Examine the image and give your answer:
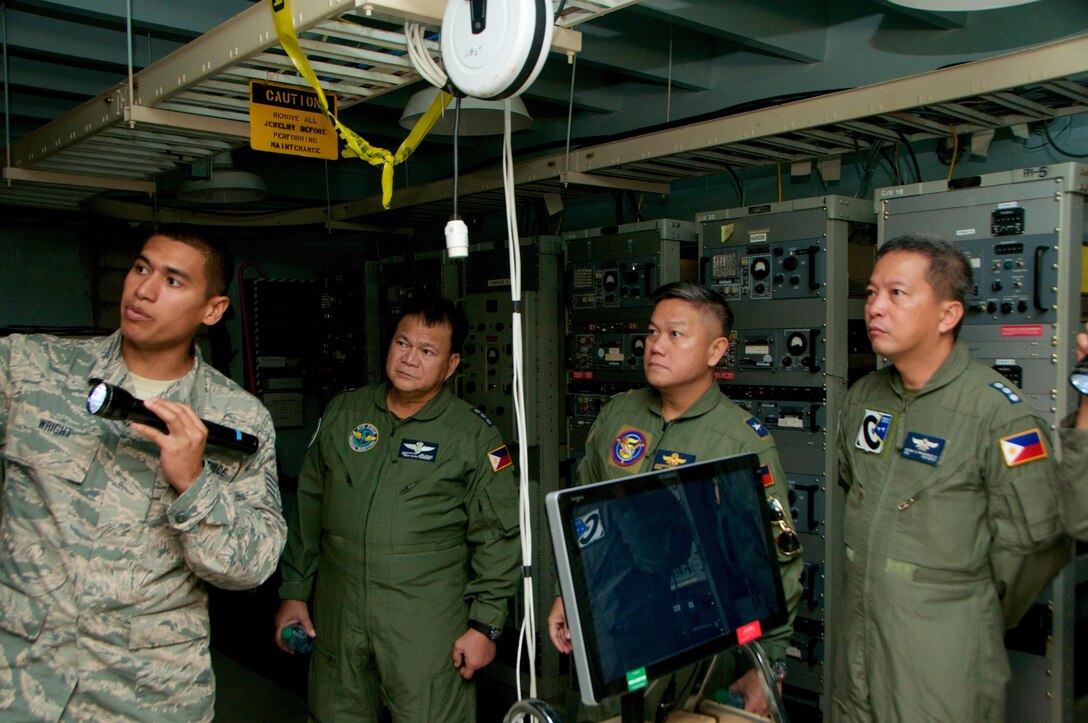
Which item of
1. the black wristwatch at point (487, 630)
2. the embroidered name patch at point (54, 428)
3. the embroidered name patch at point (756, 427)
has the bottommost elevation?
the black wristwatch at point (487, 630)

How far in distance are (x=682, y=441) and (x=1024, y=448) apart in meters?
0.91

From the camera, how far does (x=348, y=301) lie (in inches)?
255

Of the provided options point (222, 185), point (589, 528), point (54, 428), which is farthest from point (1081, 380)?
point (222, 185)

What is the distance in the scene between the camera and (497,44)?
1.63 m

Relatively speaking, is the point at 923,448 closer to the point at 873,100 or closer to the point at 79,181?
the point at 873,100

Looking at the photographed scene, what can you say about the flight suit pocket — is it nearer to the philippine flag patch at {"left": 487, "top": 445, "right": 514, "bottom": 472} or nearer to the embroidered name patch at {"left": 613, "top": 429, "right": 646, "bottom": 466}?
the embroidered name patch at {"left": 613, "top": 429, "right": 646, "bottom": 466}

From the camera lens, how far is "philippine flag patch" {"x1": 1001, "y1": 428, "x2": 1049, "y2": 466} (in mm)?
2246

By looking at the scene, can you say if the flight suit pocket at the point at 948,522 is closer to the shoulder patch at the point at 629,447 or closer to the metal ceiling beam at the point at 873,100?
the shoulder patch at the point at 629,447

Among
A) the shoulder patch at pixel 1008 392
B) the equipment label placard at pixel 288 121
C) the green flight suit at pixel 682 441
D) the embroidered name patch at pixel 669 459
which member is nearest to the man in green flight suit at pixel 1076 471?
the shoulder patch at pixel 1008 392

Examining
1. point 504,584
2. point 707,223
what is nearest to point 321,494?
point 504,584

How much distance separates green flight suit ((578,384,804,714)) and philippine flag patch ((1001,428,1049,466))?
58 cm

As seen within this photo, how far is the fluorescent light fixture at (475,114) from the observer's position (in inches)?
120

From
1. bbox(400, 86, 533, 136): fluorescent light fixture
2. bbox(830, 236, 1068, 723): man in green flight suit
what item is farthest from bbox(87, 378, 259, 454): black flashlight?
bbox(830, 236, 1068, 723): man in green flight suit

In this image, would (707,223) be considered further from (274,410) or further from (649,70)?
(274,410)
